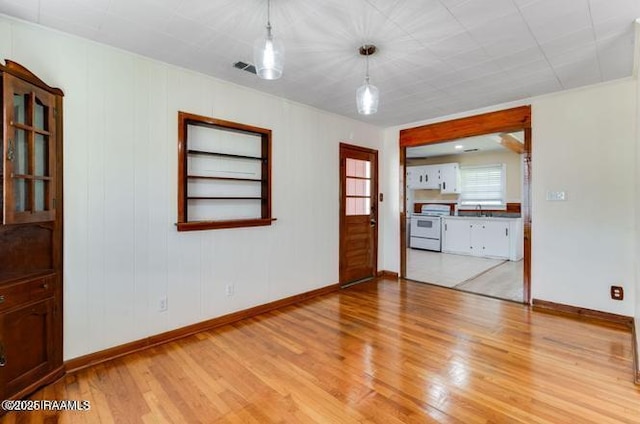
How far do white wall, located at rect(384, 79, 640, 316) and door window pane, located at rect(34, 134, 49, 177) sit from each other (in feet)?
15.2

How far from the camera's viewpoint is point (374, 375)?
2203mm

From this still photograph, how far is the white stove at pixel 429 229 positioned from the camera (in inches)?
288

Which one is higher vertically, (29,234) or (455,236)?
(29,234)

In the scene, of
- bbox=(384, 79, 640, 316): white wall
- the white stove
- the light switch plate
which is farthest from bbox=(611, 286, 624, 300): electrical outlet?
the white stove

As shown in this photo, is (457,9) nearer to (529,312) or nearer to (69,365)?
(529,312)

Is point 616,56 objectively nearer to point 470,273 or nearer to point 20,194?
point 470,273

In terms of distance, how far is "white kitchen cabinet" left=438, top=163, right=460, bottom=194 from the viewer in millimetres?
7738

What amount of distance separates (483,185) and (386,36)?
21.1ft

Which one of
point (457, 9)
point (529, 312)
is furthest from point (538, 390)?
A: point (457, 9)

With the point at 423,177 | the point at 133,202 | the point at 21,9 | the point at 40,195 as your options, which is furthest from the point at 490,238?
the point at 21,9

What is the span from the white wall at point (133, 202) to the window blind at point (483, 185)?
594 centimetres

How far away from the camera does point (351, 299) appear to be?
3.95m

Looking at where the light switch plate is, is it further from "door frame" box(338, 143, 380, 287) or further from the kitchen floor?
"door frame" box(338, 143, 380, 287)

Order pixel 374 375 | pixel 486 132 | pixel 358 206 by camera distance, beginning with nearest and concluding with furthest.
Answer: pixel 374 375, pixel 486 132, pixel 358 206
